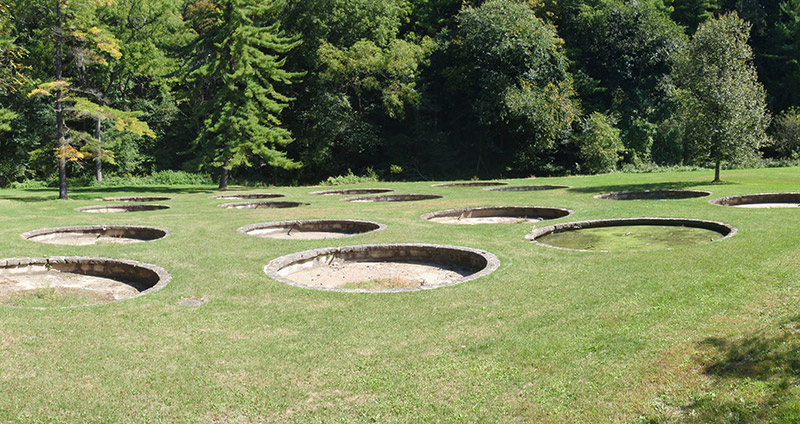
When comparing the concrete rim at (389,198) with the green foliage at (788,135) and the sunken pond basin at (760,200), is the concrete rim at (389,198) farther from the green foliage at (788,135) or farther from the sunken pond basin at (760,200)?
the green foliage at (788,135)

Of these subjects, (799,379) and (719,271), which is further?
(719,271)

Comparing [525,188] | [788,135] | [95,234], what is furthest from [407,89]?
[95,234]

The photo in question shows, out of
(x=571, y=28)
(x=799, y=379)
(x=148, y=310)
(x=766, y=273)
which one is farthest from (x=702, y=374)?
(x=571, y=28)

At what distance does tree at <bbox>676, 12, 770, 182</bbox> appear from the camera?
19.3 m

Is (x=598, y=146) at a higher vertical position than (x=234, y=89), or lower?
lower

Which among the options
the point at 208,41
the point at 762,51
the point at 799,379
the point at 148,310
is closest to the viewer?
the point at 799,379

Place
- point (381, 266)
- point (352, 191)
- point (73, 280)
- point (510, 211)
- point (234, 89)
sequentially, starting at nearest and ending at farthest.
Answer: point (73, 280) < point (381, 266) < point (510, 211) < point (352, 191) < point (234, 89)

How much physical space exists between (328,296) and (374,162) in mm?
30160

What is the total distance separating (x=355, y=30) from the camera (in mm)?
35312

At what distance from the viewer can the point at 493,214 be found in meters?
16.7

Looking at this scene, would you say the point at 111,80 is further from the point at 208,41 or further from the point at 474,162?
the point at 474,162

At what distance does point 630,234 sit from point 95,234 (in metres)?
11.9

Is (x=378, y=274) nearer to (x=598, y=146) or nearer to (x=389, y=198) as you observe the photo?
(x=389, y=198)

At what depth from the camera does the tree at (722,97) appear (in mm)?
19297
